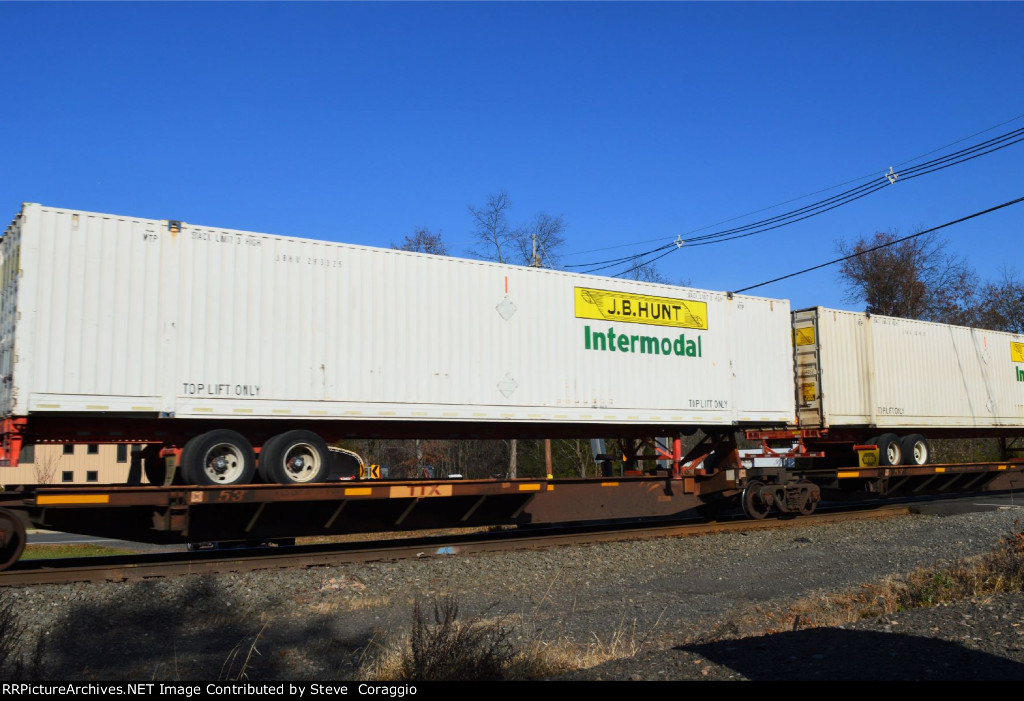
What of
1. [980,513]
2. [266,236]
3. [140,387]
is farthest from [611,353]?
[980,513]

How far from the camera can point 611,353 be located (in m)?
13.9

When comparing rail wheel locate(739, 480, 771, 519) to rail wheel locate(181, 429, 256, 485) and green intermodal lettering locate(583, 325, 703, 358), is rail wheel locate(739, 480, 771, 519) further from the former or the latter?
rail wheel locate(181, 429, 256, 485)

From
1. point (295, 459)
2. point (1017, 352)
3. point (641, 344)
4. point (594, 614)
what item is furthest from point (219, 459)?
point (1017, 352)

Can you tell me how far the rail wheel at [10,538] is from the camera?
919cm

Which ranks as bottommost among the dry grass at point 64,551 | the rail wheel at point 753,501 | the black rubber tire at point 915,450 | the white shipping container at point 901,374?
the dry grass at point 64,551

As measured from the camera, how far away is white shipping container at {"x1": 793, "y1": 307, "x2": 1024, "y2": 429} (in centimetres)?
1756

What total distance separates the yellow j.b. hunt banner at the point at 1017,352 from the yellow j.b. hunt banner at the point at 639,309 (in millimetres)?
12239

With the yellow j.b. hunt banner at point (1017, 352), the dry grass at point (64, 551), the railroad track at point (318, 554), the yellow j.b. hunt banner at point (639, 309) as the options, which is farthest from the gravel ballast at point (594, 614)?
the dry grass at point (64, 551)

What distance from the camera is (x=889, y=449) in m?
18.6

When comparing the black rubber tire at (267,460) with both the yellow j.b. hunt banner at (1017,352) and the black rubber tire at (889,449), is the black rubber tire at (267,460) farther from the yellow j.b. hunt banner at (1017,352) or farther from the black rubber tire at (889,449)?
the yellow j.b. hunt banner at (1017,352)

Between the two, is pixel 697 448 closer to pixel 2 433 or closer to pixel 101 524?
pixel 101 524

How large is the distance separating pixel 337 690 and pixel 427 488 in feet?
23.5

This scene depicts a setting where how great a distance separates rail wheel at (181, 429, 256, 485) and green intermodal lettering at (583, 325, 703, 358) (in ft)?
18.5

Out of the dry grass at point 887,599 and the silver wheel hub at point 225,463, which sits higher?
the silver wheel hub at point 225,463
